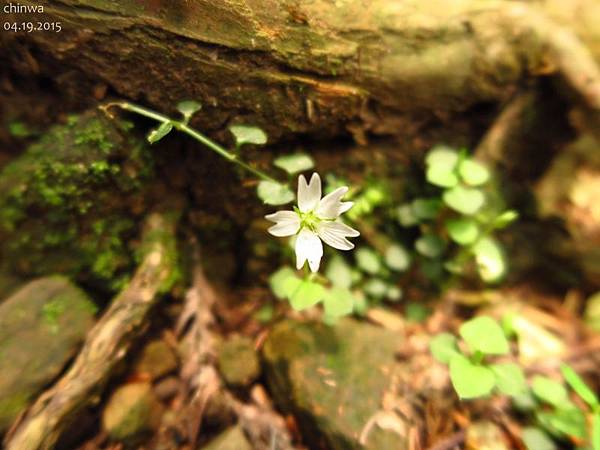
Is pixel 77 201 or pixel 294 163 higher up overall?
pixel 294 163

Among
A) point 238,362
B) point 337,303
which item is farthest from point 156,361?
point 337,303

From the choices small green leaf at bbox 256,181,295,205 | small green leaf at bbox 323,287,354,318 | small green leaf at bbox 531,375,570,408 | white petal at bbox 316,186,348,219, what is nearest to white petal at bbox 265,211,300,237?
white petal at bbox 316,186,348,219


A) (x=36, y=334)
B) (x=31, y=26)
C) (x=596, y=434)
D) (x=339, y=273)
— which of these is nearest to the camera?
(x=31, y=26)

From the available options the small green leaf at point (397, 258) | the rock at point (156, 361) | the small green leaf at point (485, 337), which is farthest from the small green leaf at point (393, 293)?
the rock at point (156, 361)

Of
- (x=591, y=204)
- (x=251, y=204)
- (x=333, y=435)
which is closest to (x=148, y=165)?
(x=251, y=204)

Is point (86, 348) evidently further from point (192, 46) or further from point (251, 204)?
point (192, 46)

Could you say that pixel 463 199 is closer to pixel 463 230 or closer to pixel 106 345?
pixel 463 230
